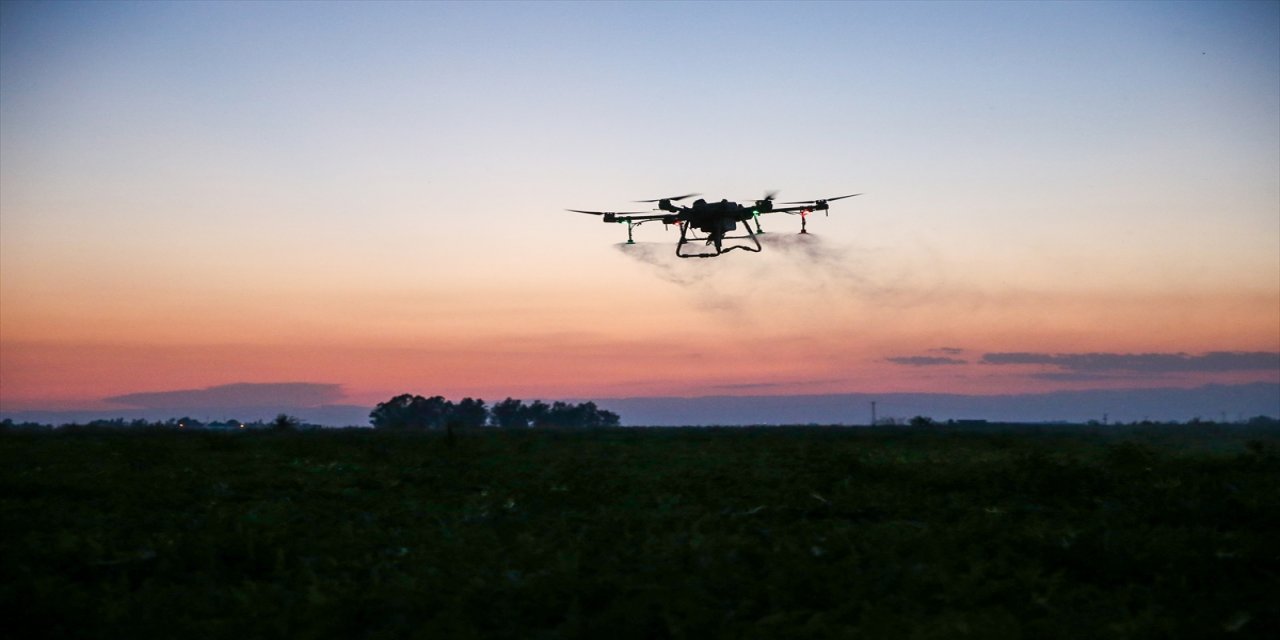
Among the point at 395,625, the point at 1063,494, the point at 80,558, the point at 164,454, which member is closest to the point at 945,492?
the point at 1063,494

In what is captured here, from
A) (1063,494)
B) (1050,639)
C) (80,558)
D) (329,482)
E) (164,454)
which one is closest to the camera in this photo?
(1050,639)

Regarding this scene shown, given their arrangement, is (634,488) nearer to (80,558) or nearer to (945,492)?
(945,492)

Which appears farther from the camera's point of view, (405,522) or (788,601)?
(405,522)

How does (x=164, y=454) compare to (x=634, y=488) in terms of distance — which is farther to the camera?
(x=164, y=454)

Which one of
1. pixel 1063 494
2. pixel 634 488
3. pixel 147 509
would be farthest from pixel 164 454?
pixel 1063 494

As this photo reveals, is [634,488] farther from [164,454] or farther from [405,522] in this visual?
[164,454]

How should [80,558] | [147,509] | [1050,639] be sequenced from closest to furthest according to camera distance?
[1050,639]
[80,558]
[147,509]
